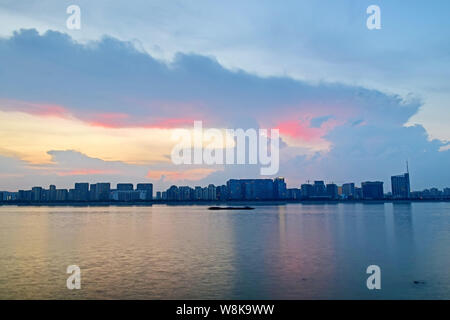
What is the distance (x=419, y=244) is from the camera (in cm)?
5225

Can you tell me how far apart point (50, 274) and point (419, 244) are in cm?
4519

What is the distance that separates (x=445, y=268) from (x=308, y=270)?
40.0 ft

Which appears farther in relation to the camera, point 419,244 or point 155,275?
point 419,244

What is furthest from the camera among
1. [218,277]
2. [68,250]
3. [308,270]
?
[68,250]

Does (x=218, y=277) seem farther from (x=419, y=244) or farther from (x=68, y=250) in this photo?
(x=419, y=244)

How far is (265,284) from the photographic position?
2852cm

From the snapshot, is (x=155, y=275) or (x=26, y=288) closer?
(x=26, y=288)
